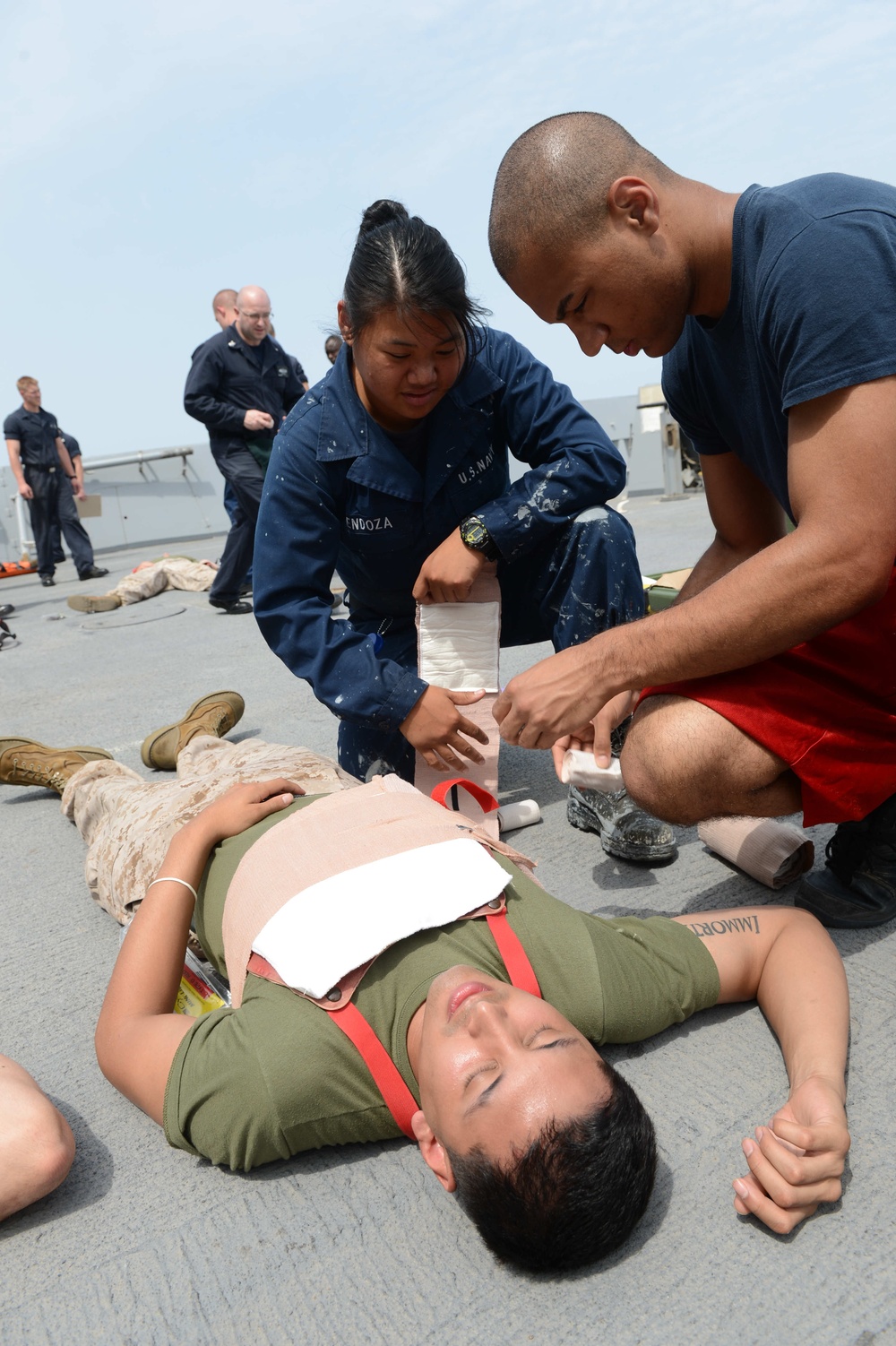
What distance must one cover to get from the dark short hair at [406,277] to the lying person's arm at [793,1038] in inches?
52.9

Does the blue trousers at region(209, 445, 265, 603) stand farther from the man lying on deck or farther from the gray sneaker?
the man lying on deck

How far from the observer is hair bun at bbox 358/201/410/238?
2445 millimetres

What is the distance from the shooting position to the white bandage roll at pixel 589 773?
1.96 meters

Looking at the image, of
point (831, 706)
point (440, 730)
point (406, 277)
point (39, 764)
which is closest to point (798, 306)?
point (831, 706)

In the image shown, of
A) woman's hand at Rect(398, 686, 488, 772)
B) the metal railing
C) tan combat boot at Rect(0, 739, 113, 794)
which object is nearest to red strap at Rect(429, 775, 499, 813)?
woman's hand at Rect(398, 686, 488, 772)

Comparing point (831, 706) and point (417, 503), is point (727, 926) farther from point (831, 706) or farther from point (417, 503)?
point (417, 503)

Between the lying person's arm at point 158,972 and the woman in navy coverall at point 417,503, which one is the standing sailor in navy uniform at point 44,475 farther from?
the lying person's arm at point 158,972

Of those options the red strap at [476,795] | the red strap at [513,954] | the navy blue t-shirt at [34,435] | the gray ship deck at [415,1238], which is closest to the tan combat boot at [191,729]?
the red strap at [476,795]

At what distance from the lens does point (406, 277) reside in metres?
2.13

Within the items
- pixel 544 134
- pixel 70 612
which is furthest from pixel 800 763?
pixel 70 612

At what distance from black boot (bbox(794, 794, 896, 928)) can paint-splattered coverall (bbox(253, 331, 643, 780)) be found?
83 cm

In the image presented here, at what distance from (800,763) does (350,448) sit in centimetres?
128

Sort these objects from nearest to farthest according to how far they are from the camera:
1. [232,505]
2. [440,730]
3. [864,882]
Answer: [864,882] < [440,730] < [232,505]

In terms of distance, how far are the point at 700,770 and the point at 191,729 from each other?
1814 millimetres
